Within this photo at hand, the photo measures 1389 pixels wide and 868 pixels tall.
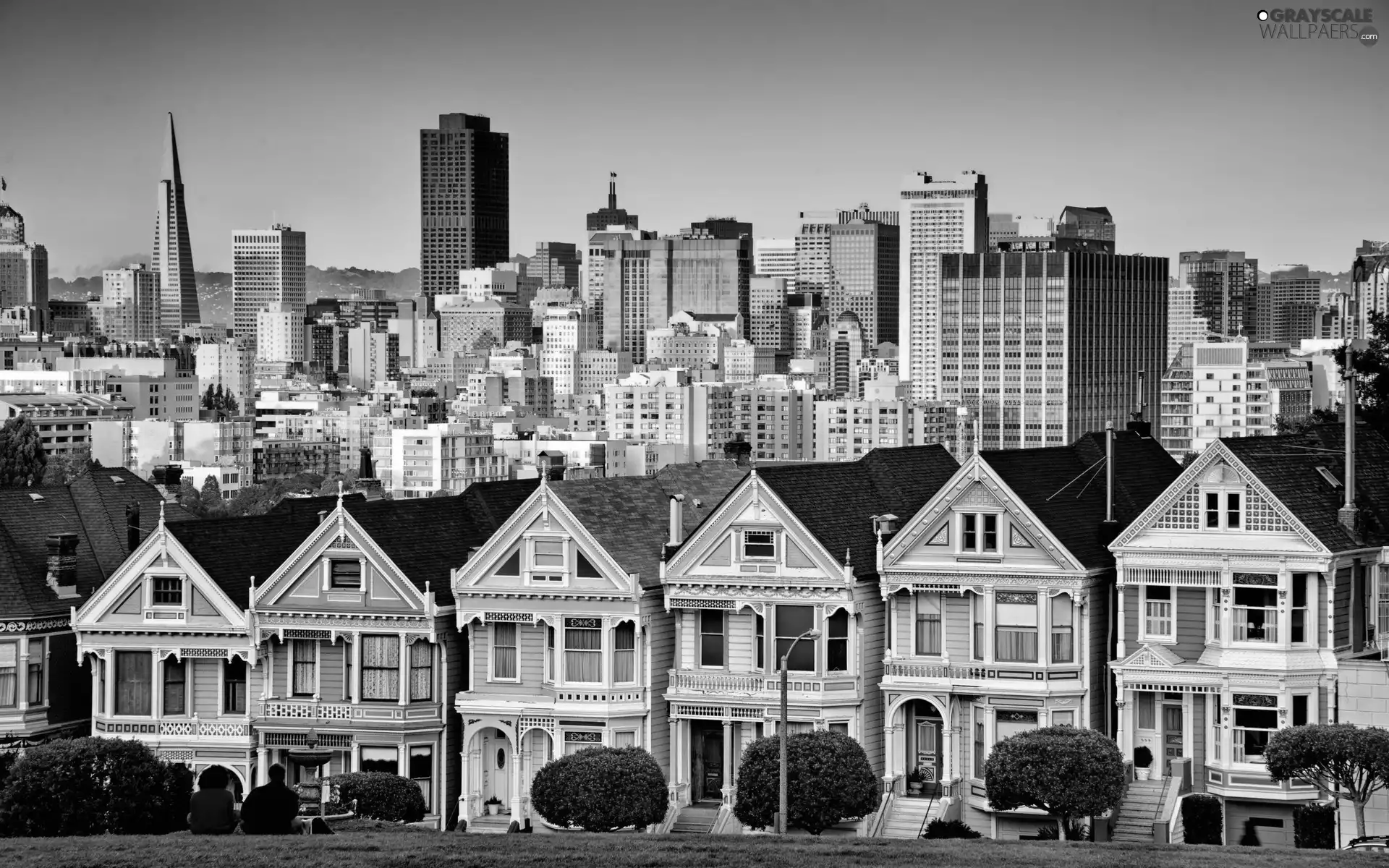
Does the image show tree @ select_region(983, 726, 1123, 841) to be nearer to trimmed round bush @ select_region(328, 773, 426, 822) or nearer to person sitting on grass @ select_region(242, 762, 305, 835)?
trimmed round bush @ select_region(328, 773, 426, 822)

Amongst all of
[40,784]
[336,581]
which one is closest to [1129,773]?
[336,581]

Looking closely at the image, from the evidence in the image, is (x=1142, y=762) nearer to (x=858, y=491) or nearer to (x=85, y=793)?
(x=858, y=491)

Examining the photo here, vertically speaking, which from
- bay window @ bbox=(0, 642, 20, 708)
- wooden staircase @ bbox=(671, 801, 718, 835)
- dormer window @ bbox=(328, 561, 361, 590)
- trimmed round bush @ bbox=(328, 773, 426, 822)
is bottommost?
wooden staircase @ bbox=(671, 801, 718, 835)

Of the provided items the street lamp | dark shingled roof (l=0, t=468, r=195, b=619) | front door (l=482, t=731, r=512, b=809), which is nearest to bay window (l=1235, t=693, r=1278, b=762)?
the street lamp

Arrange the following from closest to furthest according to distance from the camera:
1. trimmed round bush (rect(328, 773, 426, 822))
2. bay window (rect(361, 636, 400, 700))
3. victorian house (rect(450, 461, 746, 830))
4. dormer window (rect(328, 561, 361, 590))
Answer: trimmed round bush (rect(328, 773, 426, 822)) → victorian house (rect(450, 461, 746, 830)) → bay window (rect(361, 636, 400, 700)) → dormer window (rect(328, 561, 361, 590))

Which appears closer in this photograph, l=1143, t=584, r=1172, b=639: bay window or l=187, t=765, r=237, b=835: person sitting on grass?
l=187, t=765, r=237, b=835: person sitting on grass

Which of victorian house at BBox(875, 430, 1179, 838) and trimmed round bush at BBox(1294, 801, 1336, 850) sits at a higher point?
victorian house at BBox(875, 430, 1179, 838)

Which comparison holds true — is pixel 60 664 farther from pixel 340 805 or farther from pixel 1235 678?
pixel 1235 678
